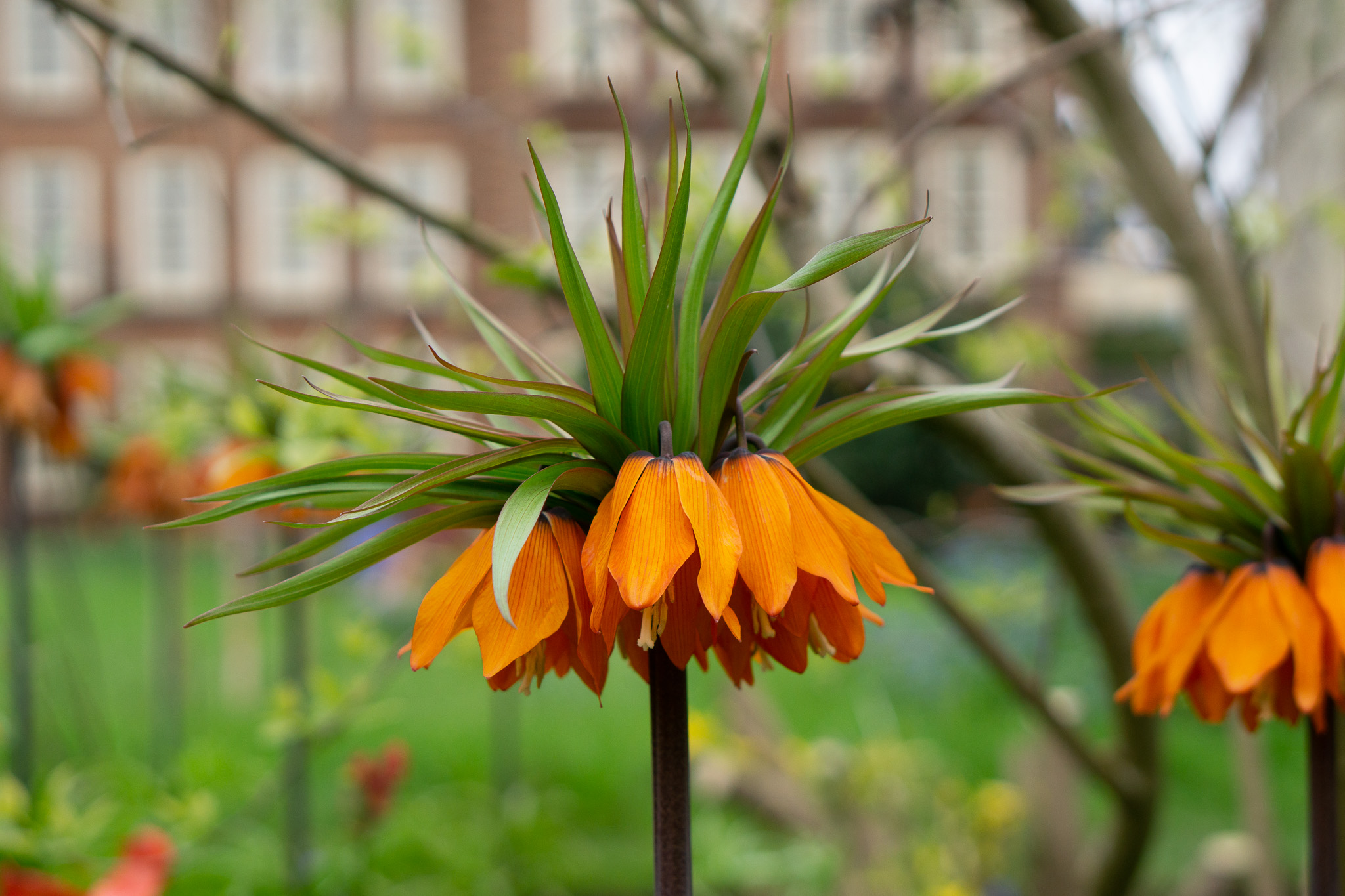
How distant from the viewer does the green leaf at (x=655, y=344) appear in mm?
482

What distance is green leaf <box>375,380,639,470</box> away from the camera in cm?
48

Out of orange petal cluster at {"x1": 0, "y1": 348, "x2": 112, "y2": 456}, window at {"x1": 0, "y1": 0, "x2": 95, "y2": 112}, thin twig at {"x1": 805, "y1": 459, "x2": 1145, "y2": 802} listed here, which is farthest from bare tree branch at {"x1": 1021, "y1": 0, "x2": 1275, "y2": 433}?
window at {"x1": 0, "y1": 0, "x2": 95, "y2": 112}

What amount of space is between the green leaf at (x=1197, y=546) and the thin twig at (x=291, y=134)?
27.0 inches

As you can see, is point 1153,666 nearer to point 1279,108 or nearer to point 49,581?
point 1279,108

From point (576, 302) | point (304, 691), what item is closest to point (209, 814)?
point (304, 691)

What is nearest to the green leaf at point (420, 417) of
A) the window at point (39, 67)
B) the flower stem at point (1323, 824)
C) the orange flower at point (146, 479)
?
the flower stem at point (1323, 824)

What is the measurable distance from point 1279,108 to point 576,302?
1795 millimetres

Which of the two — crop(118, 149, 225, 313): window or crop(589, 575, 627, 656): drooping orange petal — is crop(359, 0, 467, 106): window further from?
crop(589, 575, 627, 656): drooping orange petal

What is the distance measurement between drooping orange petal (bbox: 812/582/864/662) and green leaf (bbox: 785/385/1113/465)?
76 millimetres

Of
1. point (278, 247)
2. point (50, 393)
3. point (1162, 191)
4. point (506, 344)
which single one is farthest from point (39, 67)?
point (506, 344)

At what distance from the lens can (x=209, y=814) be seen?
5.93 ft

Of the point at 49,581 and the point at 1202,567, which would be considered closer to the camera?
the point at 1202,567

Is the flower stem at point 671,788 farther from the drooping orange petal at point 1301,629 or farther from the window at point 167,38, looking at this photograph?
the window at point 167,38

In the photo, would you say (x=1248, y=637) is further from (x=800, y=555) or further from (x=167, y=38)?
(x=167, y=38)
